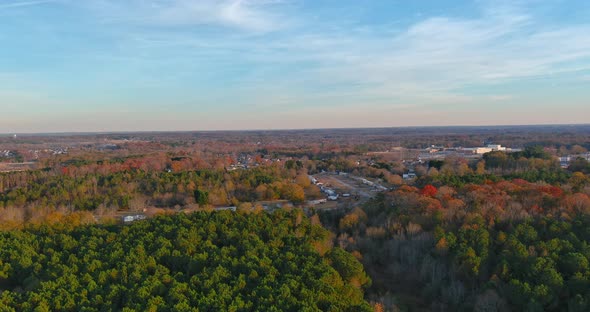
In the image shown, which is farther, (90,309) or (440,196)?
(440,196)

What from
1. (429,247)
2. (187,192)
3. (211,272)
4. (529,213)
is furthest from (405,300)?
(187,192)

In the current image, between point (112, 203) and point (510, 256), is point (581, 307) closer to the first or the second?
point (510, 256)

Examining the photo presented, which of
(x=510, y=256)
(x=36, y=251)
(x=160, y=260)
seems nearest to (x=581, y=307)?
(x=510, y=256)

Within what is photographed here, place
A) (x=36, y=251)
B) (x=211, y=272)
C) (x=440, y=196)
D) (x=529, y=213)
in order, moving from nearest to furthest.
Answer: (x=211, y=272), (x=36, y=251), (x=529, y=213), (x=440, y=196)

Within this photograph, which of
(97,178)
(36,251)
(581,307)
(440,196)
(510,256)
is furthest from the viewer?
(97,178)

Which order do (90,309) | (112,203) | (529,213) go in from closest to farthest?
(90,309)
(529,213)
(112,203)

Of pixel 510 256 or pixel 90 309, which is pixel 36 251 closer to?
pixel 90 309

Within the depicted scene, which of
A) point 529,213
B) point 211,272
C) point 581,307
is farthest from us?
point 529,213

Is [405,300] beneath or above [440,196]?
beneath

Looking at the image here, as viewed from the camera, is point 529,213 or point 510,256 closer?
point 510,256
